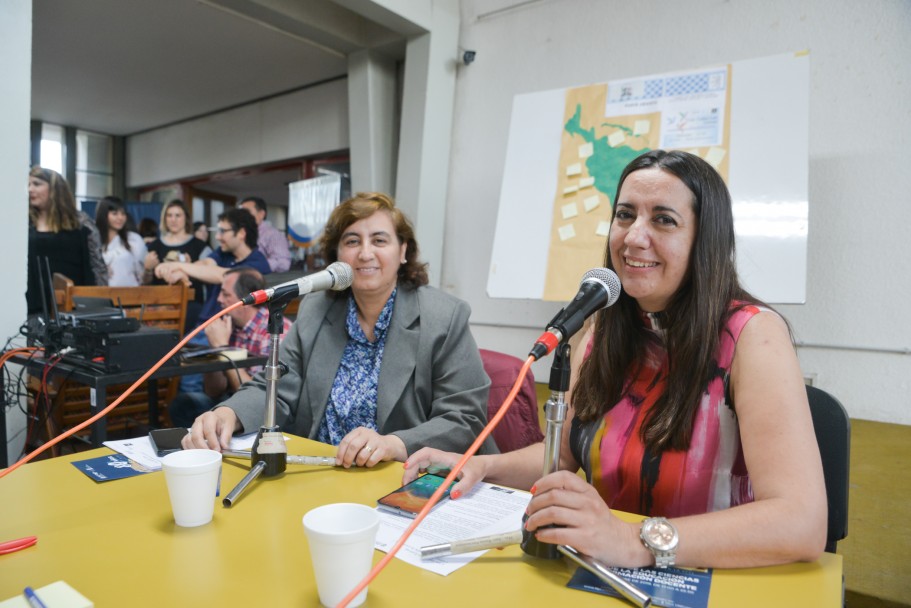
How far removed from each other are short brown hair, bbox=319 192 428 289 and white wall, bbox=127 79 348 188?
3093 millimetres

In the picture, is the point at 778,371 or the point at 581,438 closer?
the point at 778,371

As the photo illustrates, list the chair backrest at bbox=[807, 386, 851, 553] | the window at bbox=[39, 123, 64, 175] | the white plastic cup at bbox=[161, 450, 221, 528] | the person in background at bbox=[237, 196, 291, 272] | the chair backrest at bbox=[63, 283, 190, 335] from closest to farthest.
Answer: the white plastic cup at bbox=[161, 450, 221, 528] < the chair backrest at bbox=[807, 386, 851, 553] < the chair backrest at bbox=[63, 283, 190, 335] < the person in background at bbox=[237, 196, 291, 272] < the window at bbox=[39, 123, 64, 175]

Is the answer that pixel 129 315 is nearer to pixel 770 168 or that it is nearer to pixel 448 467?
Answer: pixel 448 467

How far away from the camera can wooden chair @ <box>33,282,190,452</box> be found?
2.56m

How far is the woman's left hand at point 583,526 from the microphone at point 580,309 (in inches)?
7.6

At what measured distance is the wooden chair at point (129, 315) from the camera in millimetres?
2559

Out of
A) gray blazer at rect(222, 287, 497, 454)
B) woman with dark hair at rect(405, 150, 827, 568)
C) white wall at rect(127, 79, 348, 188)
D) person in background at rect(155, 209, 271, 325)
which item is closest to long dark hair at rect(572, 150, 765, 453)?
woman with dark hair at rect(405, 150, 827, 568)

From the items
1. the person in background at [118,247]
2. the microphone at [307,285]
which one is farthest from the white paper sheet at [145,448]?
the person in background at [118,247]

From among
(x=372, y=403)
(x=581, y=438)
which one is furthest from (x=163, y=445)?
(x=581, y=438)

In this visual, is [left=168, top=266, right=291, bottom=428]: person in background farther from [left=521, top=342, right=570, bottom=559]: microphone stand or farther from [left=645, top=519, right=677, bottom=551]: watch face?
[left=645, top=519, right=677, bottom=551]: watch face

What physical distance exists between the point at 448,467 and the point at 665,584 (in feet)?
1.58

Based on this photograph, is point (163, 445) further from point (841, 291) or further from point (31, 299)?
point (841, 291)

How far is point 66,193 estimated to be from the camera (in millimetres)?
3066

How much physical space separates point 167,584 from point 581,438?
80 cm
